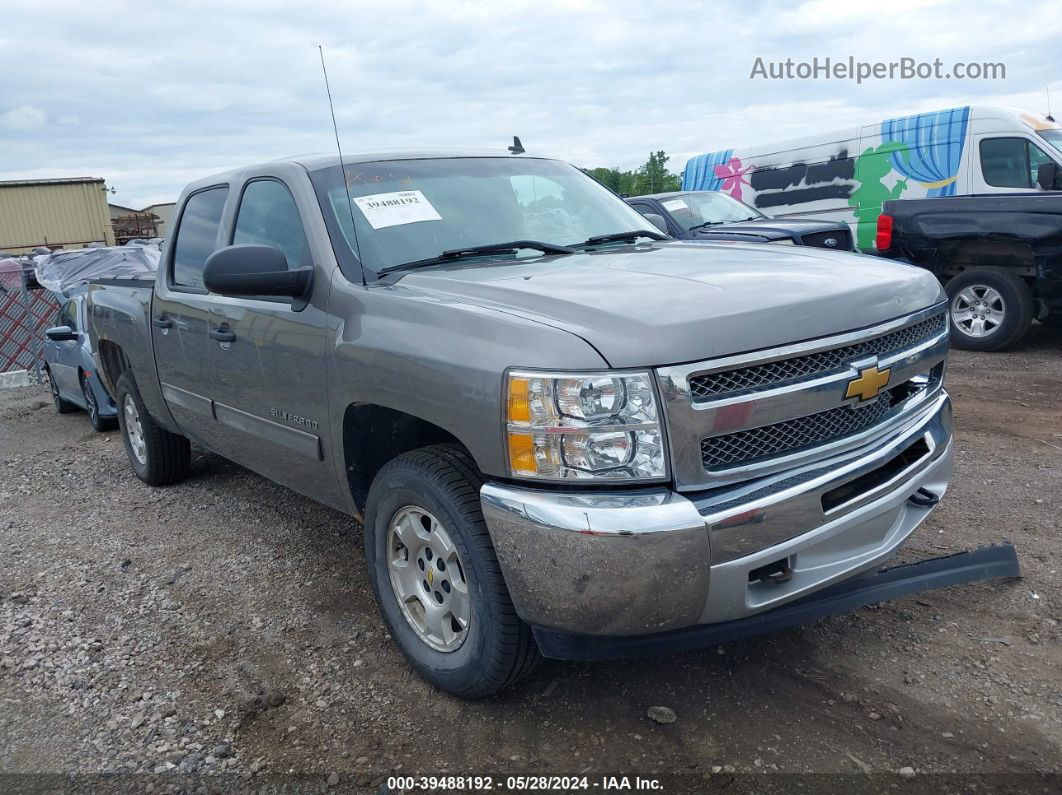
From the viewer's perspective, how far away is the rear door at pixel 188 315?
4168 millimetres

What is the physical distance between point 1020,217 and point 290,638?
7.25m

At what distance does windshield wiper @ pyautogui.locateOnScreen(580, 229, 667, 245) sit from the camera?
12.2 ft

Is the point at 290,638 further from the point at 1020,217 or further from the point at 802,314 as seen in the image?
the point at 1020,217

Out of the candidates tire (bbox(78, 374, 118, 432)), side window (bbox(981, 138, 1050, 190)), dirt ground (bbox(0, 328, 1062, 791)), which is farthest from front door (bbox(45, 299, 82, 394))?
side window (bbox(981, 138, 1050, 190))

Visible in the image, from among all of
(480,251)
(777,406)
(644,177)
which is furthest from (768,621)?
(644,177)

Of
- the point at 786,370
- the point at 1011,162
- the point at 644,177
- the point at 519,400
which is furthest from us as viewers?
the point at 644,177

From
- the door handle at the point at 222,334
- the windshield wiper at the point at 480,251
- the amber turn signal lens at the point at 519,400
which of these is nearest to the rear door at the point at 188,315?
the door handle at the point at 222,334

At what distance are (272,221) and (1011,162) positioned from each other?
28.7ft

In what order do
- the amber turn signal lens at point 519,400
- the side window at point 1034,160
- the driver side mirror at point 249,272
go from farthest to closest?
1. the side window at point 1034,160
2. the driver side mirror at point 249,272
3. the amber turn signal lens at point 519,400

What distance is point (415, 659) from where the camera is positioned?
117 inches

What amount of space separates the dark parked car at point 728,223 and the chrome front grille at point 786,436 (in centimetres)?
589

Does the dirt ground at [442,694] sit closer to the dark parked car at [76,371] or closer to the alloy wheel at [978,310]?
the dark parked car at [76,371]

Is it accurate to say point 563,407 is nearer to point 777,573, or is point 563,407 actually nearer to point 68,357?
point 777,573

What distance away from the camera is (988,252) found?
26.6 feet
